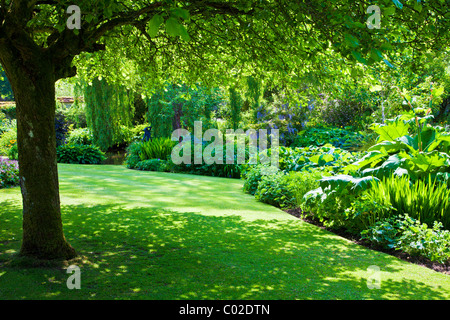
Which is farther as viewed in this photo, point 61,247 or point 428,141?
point 428,141

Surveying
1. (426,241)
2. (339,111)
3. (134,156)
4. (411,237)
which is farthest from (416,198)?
(339,111)

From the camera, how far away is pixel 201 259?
4727mm

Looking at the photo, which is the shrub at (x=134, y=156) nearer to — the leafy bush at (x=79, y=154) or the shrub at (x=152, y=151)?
the shrub at (x=152, y=151)

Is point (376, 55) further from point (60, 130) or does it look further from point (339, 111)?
point (60, 130)

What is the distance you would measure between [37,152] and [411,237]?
4686 mm

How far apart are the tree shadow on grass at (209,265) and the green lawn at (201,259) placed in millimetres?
11

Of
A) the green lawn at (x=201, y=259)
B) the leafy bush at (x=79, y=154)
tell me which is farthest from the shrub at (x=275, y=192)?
the leafy bush at (x=79, y=154)

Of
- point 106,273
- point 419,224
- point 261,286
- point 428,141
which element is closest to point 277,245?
point 261,286

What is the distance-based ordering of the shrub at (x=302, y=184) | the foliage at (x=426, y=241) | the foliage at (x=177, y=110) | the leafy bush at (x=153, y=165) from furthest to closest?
the foliage at (x=177, y=110) → the leafy bush at (x=153, y=165) → the shrub at (x=302, y=184) → the foliage at (x=426, y=241)

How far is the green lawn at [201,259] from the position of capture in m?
3.78

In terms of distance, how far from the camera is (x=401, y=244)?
516 centimetres
